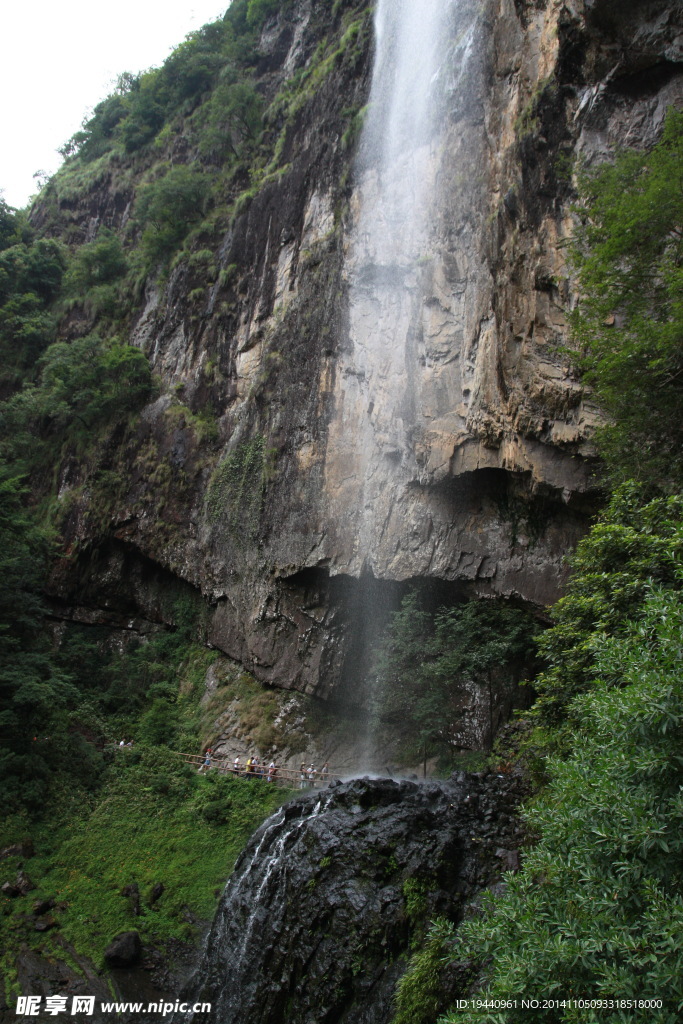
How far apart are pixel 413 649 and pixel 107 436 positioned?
588 inches

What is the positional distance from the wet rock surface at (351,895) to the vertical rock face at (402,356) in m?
5.61

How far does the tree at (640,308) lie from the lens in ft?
27.0

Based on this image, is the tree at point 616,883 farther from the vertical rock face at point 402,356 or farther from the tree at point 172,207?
the tree at point 172,207

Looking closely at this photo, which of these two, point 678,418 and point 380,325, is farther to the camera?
point 380,325

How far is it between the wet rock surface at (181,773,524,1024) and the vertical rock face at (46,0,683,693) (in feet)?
18.4

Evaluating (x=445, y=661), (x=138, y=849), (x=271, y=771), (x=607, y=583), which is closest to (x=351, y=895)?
(x=607, y=583)

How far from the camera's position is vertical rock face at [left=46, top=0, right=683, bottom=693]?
11.2m

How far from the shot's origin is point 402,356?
49.8 feet

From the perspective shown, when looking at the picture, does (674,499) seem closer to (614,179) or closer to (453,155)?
(614,179)

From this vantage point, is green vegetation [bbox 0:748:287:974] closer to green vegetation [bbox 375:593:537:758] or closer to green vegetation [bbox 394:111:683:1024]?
green vegetation [bbox 375:593:537:758]

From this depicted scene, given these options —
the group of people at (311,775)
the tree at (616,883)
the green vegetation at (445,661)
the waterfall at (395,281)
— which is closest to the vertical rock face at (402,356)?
the waterfall at (395,281)

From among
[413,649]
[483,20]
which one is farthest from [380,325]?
[413,649]

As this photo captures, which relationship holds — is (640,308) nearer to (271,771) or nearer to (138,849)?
(271,771)

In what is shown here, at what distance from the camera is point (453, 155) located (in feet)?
48.9
